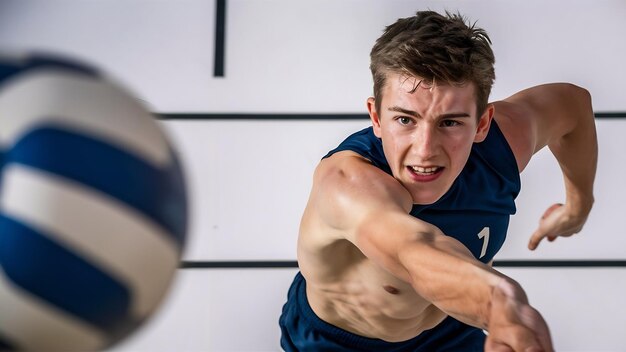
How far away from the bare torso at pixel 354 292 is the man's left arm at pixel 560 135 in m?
0.34

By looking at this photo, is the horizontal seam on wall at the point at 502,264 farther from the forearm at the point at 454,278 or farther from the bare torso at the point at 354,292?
the forearm at the point at 454,278

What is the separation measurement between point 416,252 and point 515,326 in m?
0.25

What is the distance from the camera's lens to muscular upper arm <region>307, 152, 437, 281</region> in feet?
3.99

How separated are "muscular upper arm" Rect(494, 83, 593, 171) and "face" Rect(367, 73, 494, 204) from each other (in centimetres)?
28

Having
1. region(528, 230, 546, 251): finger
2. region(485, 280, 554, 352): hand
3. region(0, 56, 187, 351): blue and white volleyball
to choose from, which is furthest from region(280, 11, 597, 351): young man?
region(0, 56, 187, 351): blue and white volleyball

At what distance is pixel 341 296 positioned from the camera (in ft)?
5.58

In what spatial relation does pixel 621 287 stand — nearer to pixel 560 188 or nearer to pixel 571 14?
pixel 560 188

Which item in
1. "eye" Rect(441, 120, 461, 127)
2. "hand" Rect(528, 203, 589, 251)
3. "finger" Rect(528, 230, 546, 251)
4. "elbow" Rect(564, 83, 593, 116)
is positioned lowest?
"finger" Rect(528, 230, 546, 251)

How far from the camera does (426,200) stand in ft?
5.00

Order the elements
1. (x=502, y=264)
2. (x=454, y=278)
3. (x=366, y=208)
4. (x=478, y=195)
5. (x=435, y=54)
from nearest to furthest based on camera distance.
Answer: (x=454, y=278)
(x=366, y=208)
(x=435, y=54)
(x=478, y=195)
(x=502, y=264)

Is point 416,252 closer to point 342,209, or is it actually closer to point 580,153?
point 342,209

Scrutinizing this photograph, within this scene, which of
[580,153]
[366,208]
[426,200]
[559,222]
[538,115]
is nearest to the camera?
[366,208]

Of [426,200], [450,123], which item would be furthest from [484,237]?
[450,123]

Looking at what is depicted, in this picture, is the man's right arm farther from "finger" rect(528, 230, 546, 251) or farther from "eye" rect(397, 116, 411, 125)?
"finger" rect(528, 230, 546, 251)
